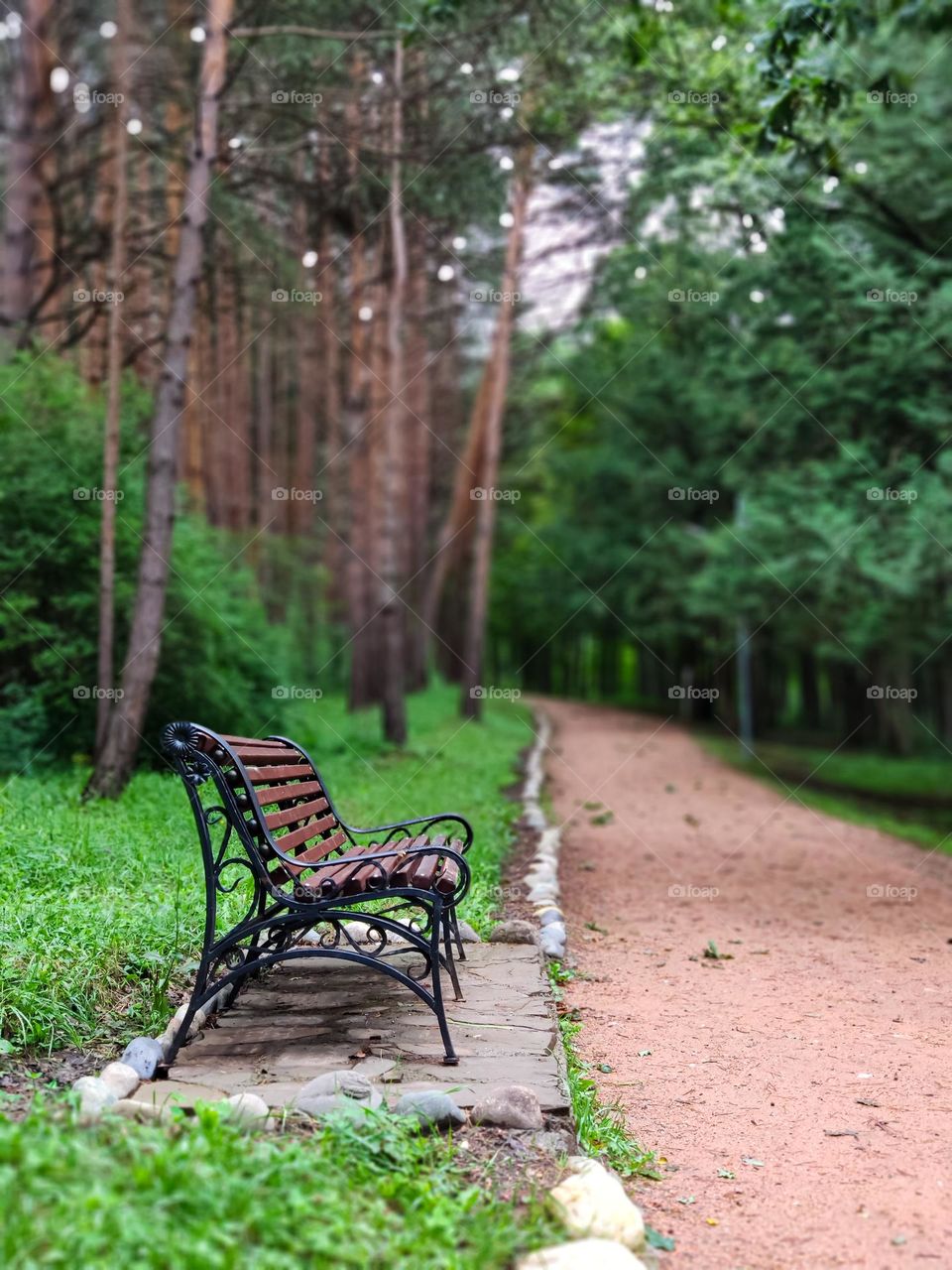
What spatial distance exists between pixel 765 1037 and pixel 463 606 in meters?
29.9

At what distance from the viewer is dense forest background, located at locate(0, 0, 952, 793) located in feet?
30.6

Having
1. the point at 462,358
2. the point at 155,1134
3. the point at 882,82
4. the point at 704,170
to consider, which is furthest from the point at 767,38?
the point at 462,358

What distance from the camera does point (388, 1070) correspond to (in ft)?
12.2

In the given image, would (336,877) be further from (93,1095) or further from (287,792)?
(93,1095)

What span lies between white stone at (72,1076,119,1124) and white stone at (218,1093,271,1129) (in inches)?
13.9

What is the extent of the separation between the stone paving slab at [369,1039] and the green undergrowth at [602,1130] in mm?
117

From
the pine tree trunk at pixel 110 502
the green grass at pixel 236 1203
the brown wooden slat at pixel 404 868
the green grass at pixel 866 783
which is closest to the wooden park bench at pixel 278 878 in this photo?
the brown wooden slat at pixel 404 868

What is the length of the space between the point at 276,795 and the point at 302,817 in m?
0.44

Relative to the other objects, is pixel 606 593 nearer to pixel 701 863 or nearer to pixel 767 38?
pixel 701 863

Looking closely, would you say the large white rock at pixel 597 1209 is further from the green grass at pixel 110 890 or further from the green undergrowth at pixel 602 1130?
the green grass at pixel 110 890

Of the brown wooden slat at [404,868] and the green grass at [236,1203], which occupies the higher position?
the brown wooden slat at [404,868]

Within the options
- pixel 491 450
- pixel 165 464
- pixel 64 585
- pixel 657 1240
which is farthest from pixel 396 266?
pixel 657 1240

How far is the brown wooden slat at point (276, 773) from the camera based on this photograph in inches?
162

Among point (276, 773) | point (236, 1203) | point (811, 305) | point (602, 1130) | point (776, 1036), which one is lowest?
point (776, 1036)
